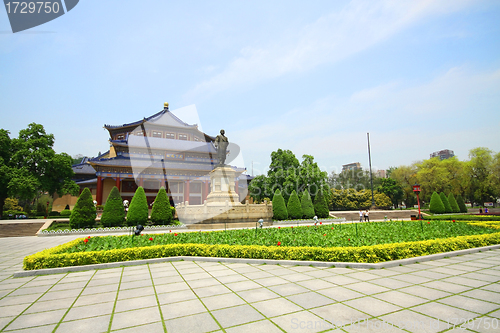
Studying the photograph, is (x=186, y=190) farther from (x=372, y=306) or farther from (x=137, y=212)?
(x=372, y=306)

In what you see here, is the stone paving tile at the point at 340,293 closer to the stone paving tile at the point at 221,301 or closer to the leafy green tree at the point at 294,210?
the stone paving tile at the point at 221,301

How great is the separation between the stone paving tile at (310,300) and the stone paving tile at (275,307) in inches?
5.6

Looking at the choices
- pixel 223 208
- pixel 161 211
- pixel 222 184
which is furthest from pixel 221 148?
pixel 161 211

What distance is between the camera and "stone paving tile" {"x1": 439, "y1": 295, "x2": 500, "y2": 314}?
399 centimetres

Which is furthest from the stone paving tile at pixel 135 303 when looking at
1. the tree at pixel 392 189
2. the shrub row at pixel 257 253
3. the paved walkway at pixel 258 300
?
the tree at pixel 392 189

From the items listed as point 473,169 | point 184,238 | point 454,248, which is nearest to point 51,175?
point 184,238

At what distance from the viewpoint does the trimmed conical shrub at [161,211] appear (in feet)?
73.2

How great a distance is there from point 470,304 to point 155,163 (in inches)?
1640

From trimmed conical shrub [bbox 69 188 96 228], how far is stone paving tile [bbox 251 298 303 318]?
2103cm

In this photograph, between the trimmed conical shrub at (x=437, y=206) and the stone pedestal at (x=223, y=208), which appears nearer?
the stone pedestal at (x=223, y=208)

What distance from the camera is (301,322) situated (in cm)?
366

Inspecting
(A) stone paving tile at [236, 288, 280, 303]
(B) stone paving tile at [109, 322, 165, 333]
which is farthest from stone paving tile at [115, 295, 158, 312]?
(A) stone paving tile at [236, 288, 280, 303]

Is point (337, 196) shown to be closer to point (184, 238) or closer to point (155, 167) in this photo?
point (155, 167)

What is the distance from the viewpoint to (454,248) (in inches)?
337
